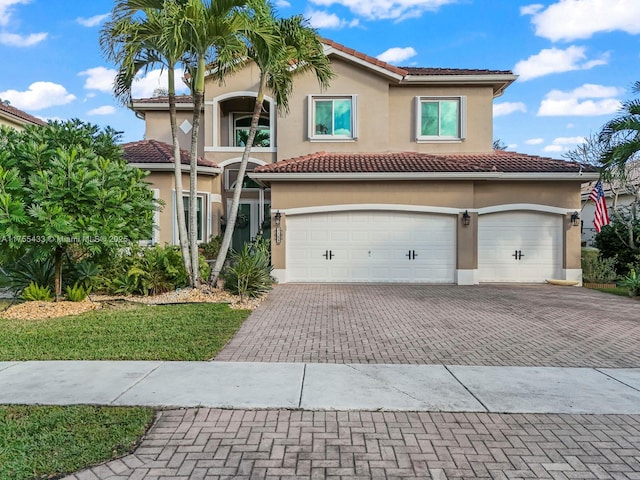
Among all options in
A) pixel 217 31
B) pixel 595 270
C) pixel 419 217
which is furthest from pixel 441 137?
pixel 217 31

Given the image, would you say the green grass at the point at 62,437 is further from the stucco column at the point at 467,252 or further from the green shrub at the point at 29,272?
the stucco column at the point at 467,252

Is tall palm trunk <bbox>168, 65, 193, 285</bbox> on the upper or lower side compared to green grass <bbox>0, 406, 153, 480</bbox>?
upper

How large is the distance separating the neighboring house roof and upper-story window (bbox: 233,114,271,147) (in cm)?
350

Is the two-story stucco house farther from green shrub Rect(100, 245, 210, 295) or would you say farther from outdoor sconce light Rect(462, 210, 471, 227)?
green shrub Rect(100, 245, 210, 295)

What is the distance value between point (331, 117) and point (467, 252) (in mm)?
7508

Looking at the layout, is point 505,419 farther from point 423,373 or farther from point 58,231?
point 58,231

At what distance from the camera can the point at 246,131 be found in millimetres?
19266

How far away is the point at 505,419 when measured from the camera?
4355 mm

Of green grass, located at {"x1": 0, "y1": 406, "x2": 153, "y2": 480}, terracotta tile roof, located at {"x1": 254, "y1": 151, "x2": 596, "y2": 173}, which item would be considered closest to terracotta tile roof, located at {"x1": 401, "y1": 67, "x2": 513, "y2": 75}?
terracotta tile roof, located at {"x1": 254, "y1": 151, "x2": 596, "y2": 173}

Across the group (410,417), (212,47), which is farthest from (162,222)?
(410,417)

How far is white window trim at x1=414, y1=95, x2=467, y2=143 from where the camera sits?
1706 cm

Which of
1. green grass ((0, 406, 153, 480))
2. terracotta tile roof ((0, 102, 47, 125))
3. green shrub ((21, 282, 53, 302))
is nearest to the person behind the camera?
green grass ((0, 406, 153, 480))

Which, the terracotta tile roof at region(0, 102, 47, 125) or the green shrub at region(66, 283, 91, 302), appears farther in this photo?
the terracotta tile roof at region(0, 102, 47, 125)

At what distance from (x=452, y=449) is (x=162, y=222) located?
14.3 metres
